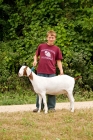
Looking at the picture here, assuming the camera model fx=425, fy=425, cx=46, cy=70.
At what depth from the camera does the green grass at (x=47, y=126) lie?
8172mm

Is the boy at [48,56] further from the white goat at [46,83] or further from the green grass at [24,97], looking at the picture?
the green grass at [24,97]

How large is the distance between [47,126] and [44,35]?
8.67m

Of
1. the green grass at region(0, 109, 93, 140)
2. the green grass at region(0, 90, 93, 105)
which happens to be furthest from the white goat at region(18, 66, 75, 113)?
the green grass at region(0, 90, 93, 105)

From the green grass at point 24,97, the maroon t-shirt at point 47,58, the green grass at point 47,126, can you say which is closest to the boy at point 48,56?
the maroon t-shirt at point 47,58

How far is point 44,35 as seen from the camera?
1706 cm

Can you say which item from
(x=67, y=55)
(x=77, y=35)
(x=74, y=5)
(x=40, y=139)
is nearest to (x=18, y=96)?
(x=67, y=55)

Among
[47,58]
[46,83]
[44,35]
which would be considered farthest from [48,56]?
[44,35]

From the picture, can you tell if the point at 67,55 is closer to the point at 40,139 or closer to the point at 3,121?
the point at 3,121

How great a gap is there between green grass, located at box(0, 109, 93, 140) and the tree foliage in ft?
21.2

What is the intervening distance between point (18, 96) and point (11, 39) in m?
4.55

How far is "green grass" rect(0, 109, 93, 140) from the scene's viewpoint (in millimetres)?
8172

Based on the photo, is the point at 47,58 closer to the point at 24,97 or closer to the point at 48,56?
the point at 48,56

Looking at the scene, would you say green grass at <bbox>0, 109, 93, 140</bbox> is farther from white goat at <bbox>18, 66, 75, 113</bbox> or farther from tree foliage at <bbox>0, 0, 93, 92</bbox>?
tree foliage at <bbox>0, 0, 93, 92</bbox>

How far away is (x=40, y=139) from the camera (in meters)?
7.95
